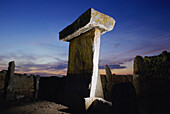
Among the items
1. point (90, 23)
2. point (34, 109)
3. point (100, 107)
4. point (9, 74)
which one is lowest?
point (34, 109)

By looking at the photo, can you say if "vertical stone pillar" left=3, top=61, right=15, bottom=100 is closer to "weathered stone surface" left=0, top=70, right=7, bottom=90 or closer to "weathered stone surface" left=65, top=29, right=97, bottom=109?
"weathered stone surface" left=0, top=70, right=7, bottom=90

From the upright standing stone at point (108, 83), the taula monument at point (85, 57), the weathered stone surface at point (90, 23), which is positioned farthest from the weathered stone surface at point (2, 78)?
the upright standing stone at point (108, 83)

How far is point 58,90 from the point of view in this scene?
17.0 ft

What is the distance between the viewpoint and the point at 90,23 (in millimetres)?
2561

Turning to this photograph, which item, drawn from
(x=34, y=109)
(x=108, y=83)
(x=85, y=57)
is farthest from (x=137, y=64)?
(x=108, y=83)

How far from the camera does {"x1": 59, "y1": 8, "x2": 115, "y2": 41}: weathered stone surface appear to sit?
8.39 ft

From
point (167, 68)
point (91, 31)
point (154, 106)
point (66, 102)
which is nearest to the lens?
point (167, 68)

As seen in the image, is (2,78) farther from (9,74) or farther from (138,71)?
(138,71)

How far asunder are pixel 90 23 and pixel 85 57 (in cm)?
87

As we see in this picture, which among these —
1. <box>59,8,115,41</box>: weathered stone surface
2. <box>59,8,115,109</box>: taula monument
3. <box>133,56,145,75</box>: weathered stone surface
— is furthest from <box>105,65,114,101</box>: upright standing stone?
Answer: <box>59,8,115,41</box>: weathered stone surface

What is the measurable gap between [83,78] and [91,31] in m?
1.24

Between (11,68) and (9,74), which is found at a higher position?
(11,68)

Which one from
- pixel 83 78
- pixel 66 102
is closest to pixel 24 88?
pixel 66 102

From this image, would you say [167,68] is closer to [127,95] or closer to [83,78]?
[127,95]
